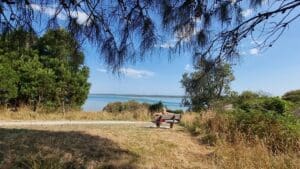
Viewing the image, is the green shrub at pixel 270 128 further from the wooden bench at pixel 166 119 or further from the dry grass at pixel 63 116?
the dry grass at pixel 63 116

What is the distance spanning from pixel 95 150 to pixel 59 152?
0.65 meters

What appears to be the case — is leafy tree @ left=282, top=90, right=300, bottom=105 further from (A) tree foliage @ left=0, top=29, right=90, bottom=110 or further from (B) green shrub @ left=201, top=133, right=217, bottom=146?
(B) green shrub @ left=201, top=133, right=217, bottom=146

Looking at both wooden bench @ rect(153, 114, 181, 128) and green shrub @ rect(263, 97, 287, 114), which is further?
green shrub @ rect(263, 97, 287, 114)

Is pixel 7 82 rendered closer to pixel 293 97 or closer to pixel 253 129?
pixel 253 129

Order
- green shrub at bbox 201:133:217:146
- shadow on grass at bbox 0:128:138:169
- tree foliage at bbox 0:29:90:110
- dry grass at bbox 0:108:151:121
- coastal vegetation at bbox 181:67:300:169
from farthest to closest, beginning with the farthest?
1. tree foliage at bbox 0:29:90:110
2. dry grass at bbox 0:108:151:121
3. green shrub at bbox 201:133:217:146
4. shadow on grass at bbox 0:128:138:169
5. coastal vegetation at bbox 181:67:300:169

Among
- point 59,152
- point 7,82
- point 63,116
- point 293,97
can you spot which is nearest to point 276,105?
point 63,116

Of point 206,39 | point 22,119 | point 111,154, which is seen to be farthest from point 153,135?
point 22,119

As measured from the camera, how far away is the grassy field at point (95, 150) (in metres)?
6.64

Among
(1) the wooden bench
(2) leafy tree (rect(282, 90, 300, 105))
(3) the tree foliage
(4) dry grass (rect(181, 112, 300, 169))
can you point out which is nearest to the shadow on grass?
(4) dry grass (rect(181, 112, 300, 169))

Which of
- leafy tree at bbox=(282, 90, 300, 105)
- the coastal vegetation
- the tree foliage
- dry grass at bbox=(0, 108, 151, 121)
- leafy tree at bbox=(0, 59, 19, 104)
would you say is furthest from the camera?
leafy tree at bbox=(282, 90, 300, 105)

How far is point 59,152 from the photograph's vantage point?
7.01 metres

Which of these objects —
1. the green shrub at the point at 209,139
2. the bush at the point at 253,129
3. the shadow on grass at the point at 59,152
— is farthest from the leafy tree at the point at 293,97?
the shadow on grass at the point at 59,152

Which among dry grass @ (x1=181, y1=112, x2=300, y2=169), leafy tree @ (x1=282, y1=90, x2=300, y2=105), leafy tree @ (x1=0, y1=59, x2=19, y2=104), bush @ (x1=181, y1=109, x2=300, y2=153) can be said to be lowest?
dry grass @ (x1=181, y1=112, x2=300, y2=169)

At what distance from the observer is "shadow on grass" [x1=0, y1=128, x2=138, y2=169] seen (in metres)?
6.51
